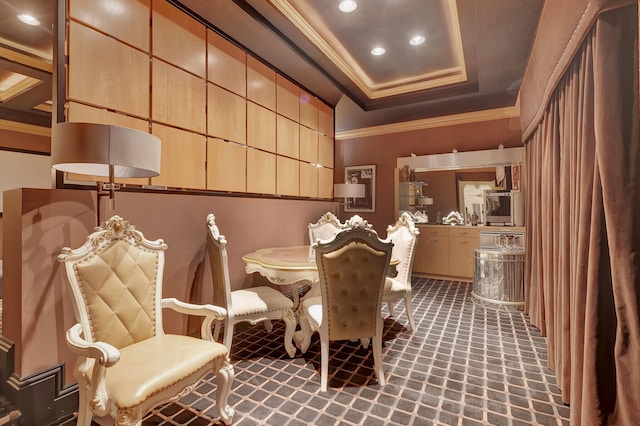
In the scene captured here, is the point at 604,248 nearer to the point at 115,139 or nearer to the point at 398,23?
the point at 115,139

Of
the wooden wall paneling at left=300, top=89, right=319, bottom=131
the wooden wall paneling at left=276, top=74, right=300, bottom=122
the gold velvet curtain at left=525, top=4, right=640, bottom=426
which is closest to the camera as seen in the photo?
the gold velvet curtain at left=525, top=4, right=640, bottom=426

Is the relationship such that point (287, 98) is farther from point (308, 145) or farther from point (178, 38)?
point (178, 38)

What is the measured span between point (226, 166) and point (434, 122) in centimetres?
407

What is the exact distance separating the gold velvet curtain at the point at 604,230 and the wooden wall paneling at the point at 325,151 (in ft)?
10.9

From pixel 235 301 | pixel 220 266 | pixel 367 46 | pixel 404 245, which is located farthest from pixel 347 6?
pixel 235 301

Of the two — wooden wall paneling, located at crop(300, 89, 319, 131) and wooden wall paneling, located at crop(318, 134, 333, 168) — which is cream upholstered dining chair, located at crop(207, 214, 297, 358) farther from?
wooden wall paneling, located at crop(318, 134, 333, 168)

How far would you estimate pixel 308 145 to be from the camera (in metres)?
4.59

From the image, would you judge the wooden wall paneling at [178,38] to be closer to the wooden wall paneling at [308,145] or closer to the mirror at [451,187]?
the wooden wall paneling at [308,145]

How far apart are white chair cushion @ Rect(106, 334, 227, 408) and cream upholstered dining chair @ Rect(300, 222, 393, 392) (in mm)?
716

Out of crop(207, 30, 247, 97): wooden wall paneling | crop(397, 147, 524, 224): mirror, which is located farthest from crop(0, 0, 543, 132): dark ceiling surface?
crop(397, 147, 524, 224): mirror

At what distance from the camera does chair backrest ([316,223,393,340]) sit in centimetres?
201

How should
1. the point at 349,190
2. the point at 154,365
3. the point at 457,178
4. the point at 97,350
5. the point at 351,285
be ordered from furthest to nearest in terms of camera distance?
the point at 457,178, the point at 349,190, the point at 351,285, the point at 154,365, the point at 97,350

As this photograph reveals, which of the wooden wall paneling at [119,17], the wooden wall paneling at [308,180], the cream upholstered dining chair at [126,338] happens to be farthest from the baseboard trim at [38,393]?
the wooden wall paneling at [308,180]

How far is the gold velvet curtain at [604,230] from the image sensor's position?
126cm
